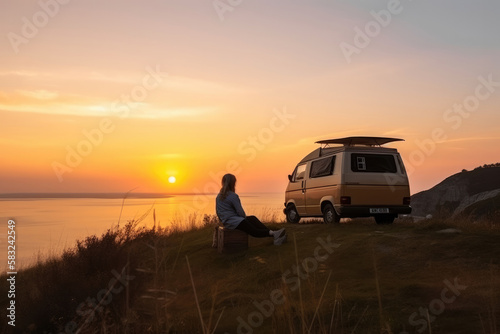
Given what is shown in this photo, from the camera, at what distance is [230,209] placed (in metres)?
12.5

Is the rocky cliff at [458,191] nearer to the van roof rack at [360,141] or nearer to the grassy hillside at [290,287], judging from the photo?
the van roof rack at [360,141]

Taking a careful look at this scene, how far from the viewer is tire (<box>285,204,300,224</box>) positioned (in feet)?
61.3

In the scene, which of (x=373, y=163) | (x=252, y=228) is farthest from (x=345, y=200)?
(x=252, y=228)

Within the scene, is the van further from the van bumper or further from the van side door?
the van side door

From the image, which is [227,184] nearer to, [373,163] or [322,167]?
[322,167]

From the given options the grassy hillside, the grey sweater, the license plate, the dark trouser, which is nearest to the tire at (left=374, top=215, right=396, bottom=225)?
the license plate

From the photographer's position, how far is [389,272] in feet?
29.5

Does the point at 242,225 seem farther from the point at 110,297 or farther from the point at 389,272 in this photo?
the point at 110,297

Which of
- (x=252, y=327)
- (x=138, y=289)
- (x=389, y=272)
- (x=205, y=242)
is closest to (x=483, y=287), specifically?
(x=389, y=272)

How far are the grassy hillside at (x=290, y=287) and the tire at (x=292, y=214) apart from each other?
5752 millimetres

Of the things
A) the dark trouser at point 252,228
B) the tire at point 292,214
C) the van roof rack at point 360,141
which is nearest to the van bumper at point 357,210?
the van roof rack at point 360,141

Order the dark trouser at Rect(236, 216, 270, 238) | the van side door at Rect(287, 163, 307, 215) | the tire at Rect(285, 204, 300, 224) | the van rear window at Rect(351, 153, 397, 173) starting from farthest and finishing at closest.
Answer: the tire at Rect(285, 204, 300, 224) < the van side door at Rect(287, 163, 307, 215) < the van rear window at Rect(351, 153, 397, 173) < the dark trouser at Rect(236, 216, 270, 238)

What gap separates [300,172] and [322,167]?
1.62m

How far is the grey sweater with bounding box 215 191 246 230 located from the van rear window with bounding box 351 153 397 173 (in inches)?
185
